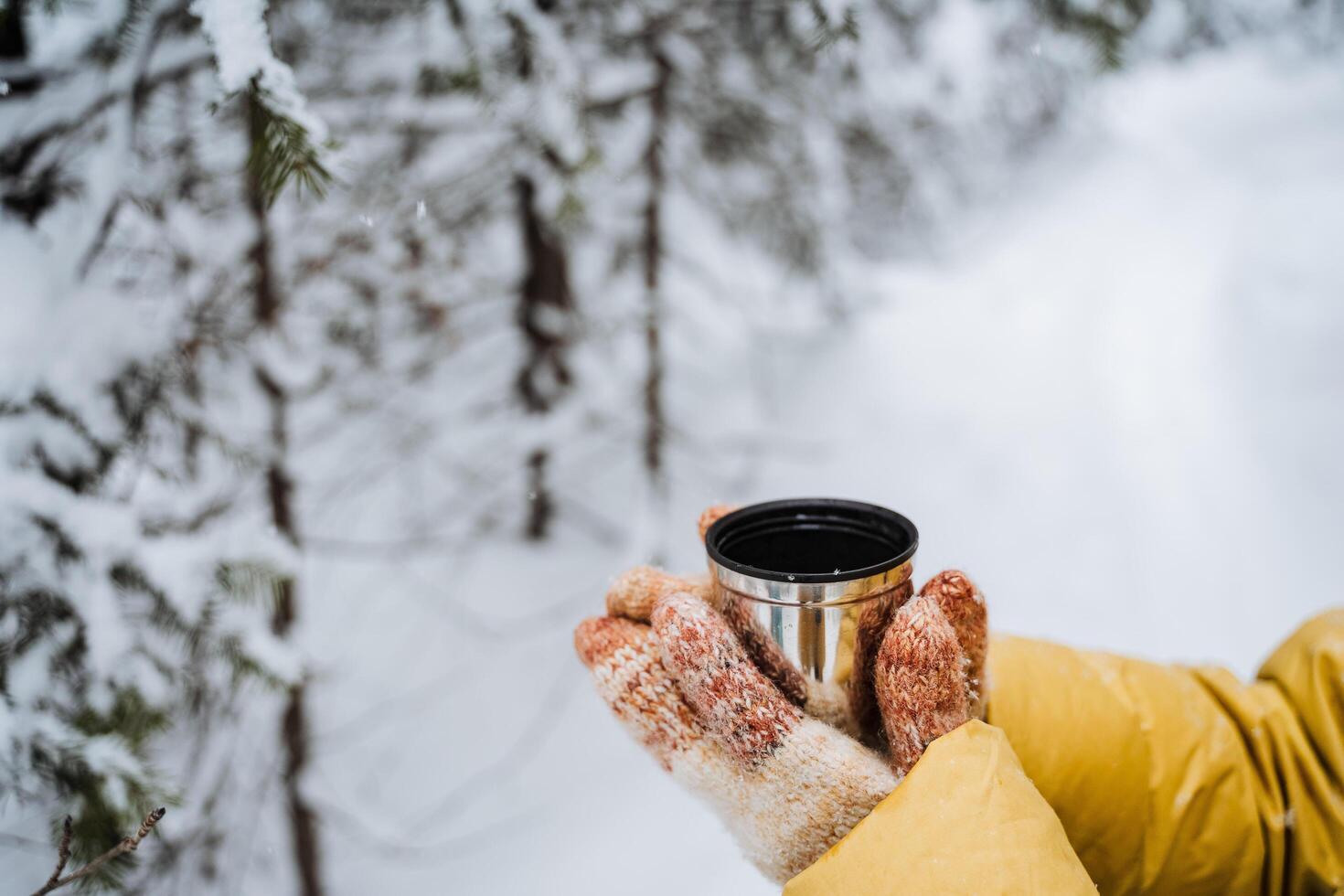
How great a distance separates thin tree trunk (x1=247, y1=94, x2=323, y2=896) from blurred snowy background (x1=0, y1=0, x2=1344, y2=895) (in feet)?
0.06

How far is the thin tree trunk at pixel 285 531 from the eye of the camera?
2.40 metres

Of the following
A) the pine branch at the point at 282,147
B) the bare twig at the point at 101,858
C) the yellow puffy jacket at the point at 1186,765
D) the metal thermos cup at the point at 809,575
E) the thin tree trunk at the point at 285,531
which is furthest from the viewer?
the thin tree trunk at the point at 285,531

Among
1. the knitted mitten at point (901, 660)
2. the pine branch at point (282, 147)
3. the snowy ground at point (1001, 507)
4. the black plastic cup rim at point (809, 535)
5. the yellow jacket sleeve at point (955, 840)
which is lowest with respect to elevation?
the snowy ground at point (1001, 507)

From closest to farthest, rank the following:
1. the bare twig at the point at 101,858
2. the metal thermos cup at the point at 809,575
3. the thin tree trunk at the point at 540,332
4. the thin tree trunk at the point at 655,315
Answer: the bare twig at the point at 101,858
the metal thermos cup at the point at 809,575
the thin tree trunk at the point at 655,315
the thin tree trunk at the point at 540,332

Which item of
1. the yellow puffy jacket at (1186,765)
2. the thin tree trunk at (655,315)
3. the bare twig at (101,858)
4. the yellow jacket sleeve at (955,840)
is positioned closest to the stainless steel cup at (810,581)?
the yellow jacket sleeve at (955,840)

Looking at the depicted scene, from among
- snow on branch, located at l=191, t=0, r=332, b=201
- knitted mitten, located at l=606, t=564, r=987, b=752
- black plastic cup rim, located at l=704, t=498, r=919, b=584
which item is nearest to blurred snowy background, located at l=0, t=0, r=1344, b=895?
snow on branch, located at l=191, t=0, r=332, b=201

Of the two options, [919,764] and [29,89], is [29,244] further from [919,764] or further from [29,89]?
[919,764]

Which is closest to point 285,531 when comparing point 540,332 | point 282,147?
point 282,147

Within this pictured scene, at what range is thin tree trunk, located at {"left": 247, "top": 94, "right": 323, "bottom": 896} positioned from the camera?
2402 mm

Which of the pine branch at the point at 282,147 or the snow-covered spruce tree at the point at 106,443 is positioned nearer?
the pine branch at the point at 282,147

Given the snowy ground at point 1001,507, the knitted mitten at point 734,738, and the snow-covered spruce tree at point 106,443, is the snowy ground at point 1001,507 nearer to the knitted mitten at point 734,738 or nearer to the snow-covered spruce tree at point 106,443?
the snow-covered spruce tree at point 106,443

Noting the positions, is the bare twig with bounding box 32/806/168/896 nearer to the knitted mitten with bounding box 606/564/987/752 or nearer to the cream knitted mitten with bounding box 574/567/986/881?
the cream knitted mitten with bounding box 574/567/986/881

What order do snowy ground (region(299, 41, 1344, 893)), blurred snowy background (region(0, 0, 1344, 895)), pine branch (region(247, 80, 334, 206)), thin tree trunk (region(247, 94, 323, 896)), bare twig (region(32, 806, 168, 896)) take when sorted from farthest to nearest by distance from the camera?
snowy ground (region(299, 41, 1344, 893)), thin tree trunk (region(247, 94, 323, 896)), blurred snowy background (region(0, 0, 1344, 895)), pine branch (region(247, 80, 334, 206)), bare twig (region(32, 806, 168, 896))

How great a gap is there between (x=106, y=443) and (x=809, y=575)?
1545 mm
